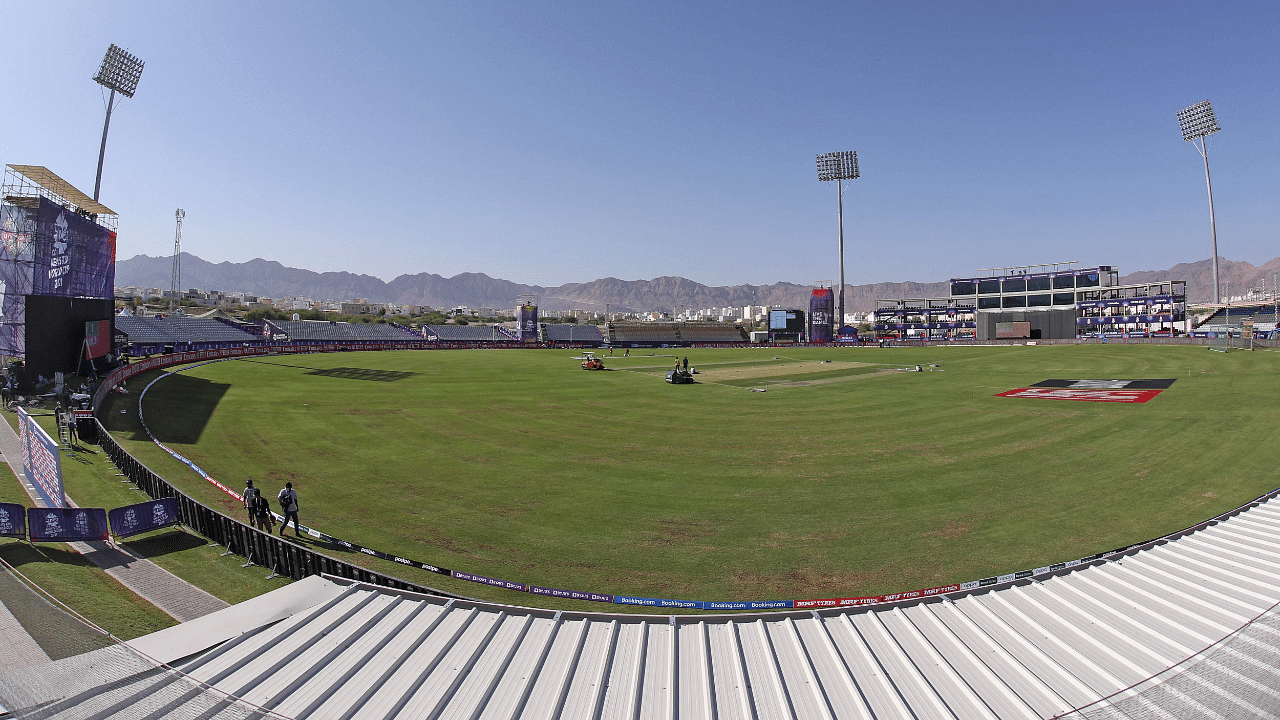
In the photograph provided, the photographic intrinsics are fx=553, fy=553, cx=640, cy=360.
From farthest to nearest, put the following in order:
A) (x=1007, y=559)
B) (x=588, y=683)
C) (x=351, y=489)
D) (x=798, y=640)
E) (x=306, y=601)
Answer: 1. (x=351, y=489)
2. (x=1007, y=559)
3. (x=306, y=601)
4. (x=798, y=640)
5. (x=588, y=683)

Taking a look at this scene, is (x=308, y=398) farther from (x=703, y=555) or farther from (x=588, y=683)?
(x=588, y=683)

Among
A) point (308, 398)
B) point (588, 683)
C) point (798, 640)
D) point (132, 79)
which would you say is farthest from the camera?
point (132, 79)

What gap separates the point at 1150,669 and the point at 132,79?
8341cm

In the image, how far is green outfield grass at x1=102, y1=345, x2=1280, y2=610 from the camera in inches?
505

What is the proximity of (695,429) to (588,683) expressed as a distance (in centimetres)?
2084

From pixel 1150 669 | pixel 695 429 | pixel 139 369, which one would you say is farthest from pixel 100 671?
pixel 139 369

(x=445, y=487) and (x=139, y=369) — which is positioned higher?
(x=139, y=369)

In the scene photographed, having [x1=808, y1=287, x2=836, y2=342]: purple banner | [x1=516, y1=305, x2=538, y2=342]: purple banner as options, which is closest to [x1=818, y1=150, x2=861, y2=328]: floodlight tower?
[x1=808, y1=287, x2=836, y2=342]: purple banner

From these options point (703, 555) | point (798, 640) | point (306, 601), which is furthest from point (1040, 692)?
point (306, 601)

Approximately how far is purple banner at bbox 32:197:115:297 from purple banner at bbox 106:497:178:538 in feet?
108

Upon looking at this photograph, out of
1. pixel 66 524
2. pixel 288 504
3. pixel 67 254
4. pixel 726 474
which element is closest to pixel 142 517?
pixel 66 524

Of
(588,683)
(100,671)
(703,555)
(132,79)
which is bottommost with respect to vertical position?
(703,555)

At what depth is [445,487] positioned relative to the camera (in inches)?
715

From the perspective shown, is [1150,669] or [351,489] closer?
[1150,669]
